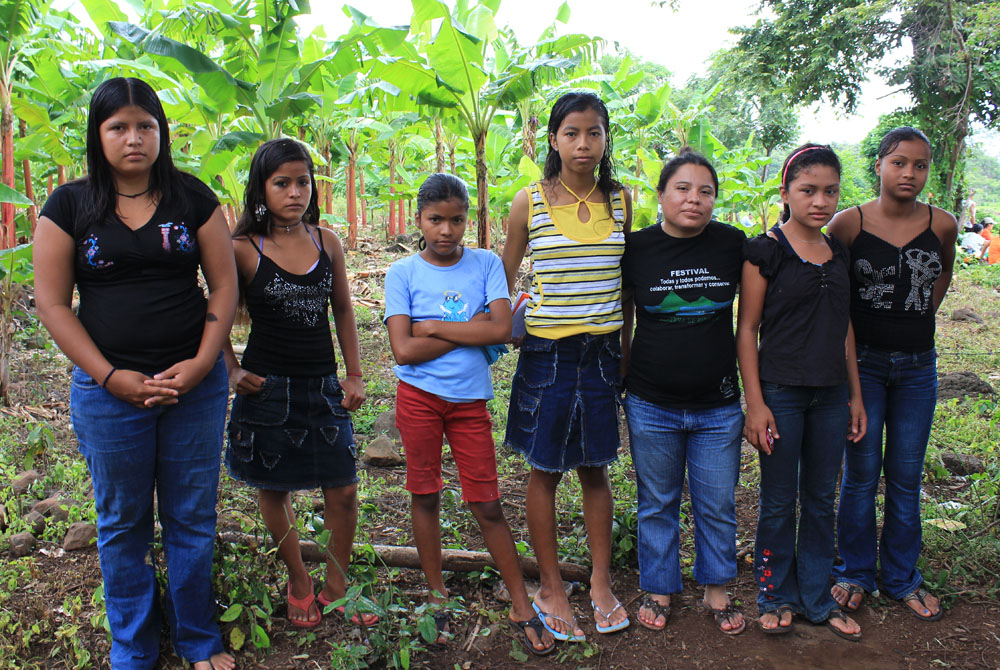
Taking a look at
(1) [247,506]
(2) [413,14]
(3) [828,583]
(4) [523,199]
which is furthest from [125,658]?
(2) [413,14]

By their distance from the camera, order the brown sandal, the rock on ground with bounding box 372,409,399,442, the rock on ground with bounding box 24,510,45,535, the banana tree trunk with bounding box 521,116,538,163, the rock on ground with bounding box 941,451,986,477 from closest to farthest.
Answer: the brown sandal
the rock on ground with bounding box 24,510,45,535
the rock on ground with bounding box 941,451,986,477
the rock on ground with bounding box 372,409,399,442
the banana tree trunk with bounding box 521,116,538,163

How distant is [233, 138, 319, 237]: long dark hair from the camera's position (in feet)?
8.01

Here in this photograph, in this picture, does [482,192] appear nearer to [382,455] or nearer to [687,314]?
[382,455]

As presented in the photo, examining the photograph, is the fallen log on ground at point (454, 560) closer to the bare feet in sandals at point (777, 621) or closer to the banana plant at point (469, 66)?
the bare feet in sandals at point (777, 621)

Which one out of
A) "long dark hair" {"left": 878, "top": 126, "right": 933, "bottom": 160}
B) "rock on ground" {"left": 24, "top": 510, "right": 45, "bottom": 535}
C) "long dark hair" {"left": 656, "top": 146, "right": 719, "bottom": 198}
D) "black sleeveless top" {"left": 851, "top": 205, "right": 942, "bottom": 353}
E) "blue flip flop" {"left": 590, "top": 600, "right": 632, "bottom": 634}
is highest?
"long dark hair" {"left": 878, "top": 126, "right": 933, "bottom": 160}

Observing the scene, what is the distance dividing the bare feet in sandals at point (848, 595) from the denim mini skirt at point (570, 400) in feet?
3.65

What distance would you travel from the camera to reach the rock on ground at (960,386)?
209 inches

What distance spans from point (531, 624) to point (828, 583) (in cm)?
117

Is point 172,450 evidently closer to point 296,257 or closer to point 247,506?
point 296,257

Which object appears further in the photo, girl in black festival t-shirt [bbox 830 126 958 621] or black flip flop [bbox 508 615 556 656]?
girl in black festival t-shirt [bbox 830 126 958 621]

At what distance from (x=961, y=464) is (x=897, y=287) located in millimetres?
2027

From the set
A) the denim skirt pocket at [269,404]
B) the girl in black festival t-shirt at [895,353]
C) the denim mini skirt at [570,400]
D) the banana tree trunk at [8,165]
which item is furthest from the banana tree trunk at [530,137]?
the denim skirt pocket at [269,404]

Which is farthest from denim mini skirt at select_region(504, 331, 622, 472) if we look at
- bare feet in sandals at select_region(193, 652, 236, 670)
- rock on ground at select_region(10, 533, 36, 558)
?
rock on ground at select_region(10, 533, 36, 558)

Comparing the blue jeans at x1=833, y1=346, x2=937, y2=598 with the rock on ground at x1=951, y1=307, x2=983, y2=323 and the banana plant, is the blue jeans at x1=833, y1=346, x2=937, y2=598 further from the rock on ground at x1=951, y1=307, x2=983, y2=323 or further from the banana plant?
the rock on ground at x1=951, y1=307, x2=983, y2=323
